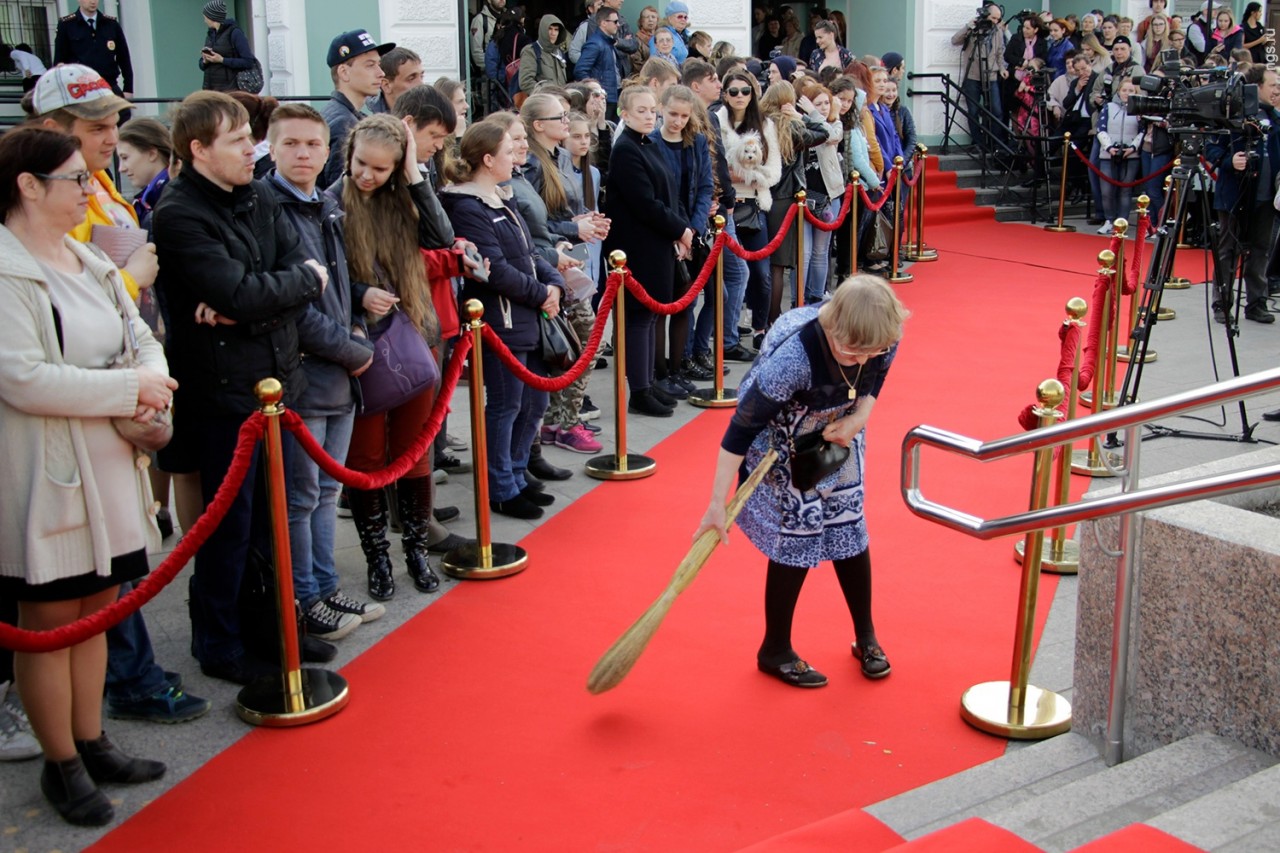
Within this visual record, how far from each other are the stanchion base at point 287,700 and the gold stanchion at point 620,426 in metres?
2.55

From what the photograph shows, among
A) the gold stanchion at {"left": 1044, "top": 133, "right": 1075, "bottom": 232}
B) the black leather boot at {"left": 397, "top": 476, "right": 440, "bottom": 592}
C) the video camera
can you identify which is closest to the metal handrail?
the black leather boot at {"left": 397, "top": 476, "right": 440, "bottom": 592}

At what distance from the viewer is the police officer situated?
12117 millimetres

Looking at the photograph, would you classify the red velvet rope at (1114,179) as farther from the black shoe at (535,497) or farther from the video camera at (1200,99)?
the black shoe at (535,497)

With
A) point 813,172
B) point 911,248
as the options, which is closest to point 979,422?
point 813,172

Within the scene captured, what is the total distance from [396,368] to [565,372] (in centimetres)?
158

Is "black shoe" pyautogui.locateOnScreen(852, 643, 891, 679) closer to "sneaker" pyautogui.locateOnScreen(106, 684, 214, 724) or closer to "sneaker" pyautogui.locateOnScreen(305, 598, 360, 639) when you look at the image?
"sneaker" pyautogui.locateOnScreen(305, 598, 360, 639)

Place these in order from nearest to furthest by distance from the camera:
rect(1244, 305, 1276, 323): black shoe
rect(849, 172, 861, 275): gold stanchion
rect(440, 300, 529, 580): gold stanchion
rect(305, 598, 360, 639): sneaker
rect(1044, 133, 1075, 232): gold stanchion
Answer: rect(305, 598, 360, 639): sneaker → rect(440, 300, 529, 580): gold stanchion → rect(1244, 305, 1276, 323): black shoe → rect(849, 172, 861, 275): gold stanchion → rect(1044, 133, 1075, 232): gold stanchion

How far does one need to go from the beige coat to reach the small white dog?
5.93 meters

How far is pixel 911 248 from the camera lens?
1345 centimetres

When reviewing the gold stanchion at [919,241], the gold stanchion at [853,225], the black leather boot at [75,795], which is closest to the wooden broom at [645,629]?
the black leather boot at [75,795]

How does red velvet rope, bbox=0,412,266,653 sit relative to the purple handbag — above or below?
below

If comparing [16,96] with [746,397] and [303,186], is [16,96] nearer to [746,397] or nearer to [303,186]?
[303,186]

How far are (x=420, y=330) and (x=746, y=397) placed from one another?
1.62 metres

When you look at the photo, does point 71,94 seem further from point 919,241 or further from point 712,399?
point 919,241
